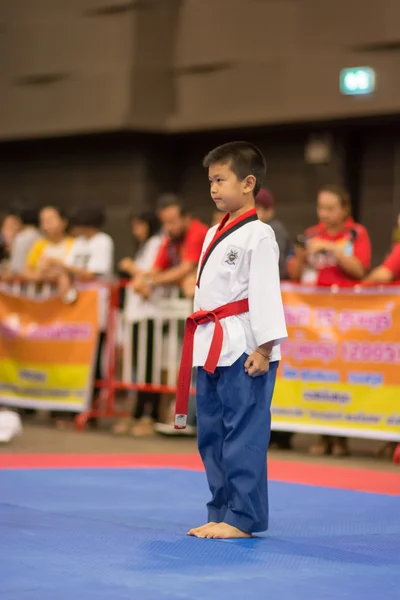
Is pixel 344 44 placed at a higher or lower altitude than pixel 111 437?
higher

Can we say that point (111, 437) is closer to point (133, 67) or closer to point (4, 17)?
point (133, 67)

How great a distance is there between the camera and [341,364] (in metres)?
8.41

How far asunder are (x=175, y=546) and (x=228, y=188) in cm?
150

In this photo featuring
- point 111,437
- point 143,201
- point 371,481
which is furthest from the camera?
point 143,201

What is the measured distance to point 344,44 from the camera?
40.8ft

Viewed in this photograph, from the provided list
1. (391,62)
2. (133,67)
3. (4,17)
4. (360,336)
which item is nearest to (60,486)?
(360,336)

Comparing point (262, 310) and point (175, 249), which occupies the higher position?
point (175, 249)

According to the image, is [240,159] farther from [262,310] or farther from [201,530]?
[201,530]

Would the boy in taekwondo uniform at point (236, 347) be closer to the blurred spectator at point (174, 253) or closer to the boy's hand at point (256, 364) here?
the boy's hand at point (256, 364)

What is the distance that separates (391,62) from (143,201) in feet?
13.4

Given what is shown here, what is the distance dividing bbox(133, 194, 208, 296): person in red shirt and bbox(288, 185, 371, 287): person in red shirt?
3.69 ft

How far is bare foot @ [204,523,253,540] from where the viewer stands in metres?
4.84

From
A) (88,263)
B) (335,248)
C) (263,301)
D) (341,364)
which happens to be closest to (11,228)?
(88,263)

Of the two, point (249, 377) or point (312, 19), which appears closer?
point (249, 377)
